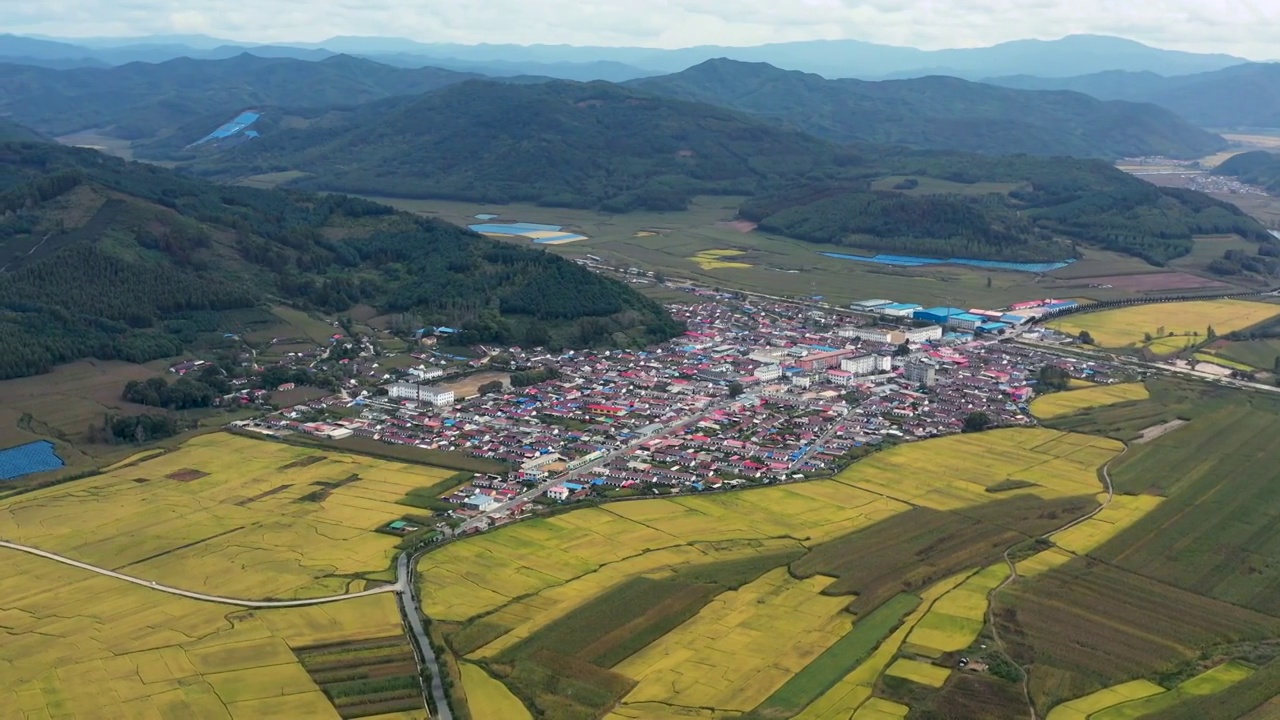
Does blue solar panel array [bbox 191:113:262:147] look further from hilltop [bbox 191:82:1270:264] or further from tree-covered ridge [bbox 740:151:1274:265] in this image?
tree-covered ridge [bbox 740:151:1274:265]

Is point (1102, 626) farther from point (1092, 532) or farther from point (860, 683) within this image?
point (860, 683)

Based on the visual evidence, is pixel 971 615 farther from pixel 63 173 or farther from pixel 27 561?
pixel 63 173

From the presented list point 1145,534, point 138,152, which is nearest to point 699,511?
point 1145,534

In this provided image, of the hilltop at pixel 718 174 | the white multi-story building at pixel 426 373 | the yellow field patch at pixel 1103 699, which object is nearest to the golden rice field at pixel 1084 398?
the yellow field patch at pixel 1103 699

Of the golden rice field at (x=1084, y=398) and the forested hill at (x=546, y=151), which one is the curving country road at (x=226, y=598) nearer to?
the golden rice field at (x=1084, y=398)

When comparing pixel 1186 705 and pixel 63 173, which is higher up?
pixel 63 173

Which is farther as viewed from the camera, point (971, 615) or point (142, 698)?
point (971, 615)

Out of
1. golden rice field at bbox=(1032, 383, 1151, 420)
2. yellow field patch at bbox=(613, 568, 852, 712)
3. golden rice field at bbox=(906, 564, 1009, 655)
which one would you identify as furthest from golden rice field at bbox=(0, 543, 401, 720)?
golden rice field at bbox=(1032, 383, 1151, 420)
